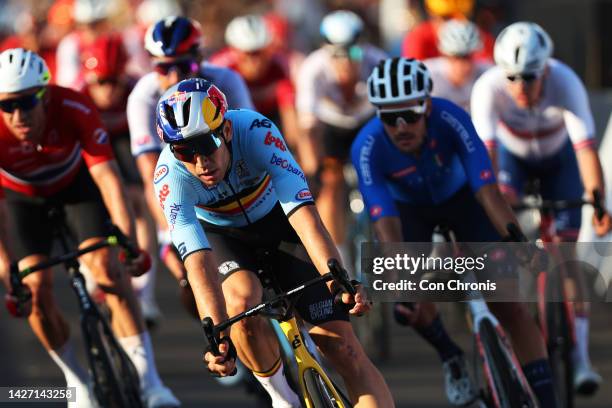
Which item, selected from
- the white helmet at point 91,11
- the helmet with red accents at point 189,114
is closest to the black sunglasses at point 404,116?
the helmet with red accents at point 189,114

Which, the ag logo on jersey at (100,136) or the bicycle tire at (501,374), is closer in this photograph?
the bicycle tire at (501,374)

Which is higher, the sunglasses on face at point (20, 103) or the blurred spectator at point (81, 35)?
the blurred spectator at point (81, 35)

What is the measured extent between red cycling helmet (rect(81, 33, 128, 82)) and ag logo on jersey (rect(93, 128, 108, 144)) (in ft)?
→ 9.57

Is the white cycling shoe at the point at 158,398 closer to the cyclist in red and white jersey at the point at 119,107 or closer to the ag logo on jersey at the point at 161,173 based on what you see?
the ag logo on jersey at the point at 161,173

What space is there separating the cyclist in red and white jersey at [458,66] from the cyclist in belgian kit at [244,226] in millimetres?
4561

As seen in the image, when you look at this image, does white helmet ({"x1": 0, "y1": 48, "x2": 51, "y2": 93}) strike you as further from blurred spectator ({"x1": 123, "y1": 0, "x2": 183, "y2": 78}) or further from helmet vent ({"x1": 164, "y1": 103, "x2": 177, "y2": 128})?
blurred spectator ({"x1": 123, "y1": 0, "x2": 183, "y2": 78})

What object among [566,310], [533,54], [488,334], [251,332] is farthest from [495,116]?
[251,332]

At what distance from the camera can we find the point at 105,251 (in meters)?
9.54

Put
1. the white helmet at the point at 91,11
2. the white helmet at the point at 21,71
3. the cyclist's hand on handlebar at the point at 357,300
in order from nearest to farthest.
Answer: the cyclist's hand on handlebar at the point at 357,300 → the white helmet at the point at 21,71 → the white helmet at the point at 91,11

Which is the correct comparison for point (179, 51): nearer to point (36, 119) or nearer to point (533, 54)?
point (36, 119)

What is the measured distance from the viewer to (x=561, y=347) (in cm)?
981

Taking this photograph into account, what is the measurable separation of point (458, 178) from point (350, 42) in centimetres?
420

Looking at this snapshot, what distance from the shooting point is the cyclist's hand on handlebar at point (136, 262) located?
9055mm

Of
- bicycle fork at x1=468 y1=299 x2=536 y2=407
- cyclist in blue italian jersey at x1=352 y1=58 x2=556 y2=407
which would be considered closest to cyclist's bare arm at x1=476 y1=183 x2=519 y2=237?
cyclist in blue italian jersey at x1=352 y1=58 x2=556 y2=407
